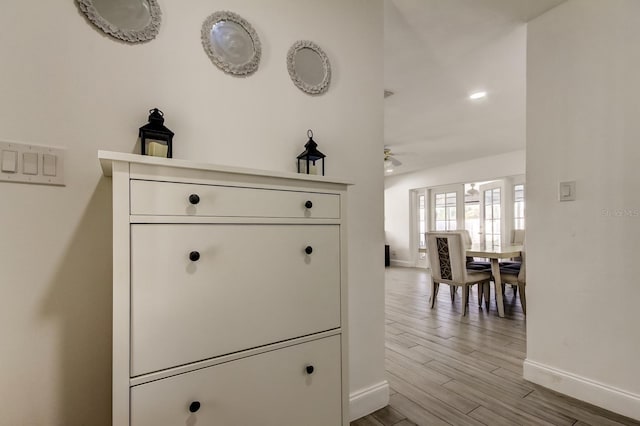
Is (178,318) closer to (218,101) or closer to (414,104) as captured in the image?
(218,101)

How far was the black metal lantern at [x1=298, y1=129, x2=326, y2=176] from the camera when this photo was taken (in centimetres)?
140

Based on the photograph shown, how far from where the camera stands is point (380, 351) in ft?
5.59

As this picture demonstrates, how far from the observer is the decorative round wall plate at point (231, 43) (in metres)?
1.26

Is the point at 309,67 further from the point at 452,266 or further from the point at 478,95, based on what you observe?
the point at 452,266

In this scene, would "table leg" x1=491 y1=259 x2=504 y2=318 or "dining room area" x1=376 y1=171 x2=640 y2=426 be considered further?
"table leg" x1=491 y1=259 x2=504 y2=318

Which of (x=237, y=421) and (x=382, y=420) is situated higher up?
(x=237, y=421)

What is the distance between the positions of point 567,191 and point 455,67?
1.45 m

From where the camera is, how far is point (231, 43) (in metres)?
1.31

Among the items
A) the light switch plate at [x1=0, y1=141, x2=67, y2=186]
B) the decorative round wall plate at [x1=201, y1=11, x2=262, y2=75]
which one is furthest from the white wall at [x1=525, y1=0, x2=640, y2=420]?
the light switch plate at [x1=0, y1=141, x2=67, y2=186]

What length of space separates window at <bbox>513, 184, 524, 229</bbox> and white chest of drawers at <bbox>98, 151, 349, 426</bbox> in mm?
5859

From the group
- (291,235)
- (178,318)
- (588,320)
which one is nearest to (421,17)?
(291,235)

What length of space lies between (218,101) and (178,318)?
0.88 meters

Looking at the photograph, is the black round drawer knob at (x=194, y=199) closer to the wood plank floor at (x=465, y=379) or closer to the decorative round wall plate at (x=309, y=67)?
the decorative round wall plate at (x=309, y=67)

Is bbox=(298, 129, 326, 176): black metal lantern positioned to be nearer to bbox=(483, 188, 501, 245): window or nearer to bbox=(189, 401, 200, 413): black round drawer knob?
bbox=(189, 401, 200, 413): black round drawer knob
